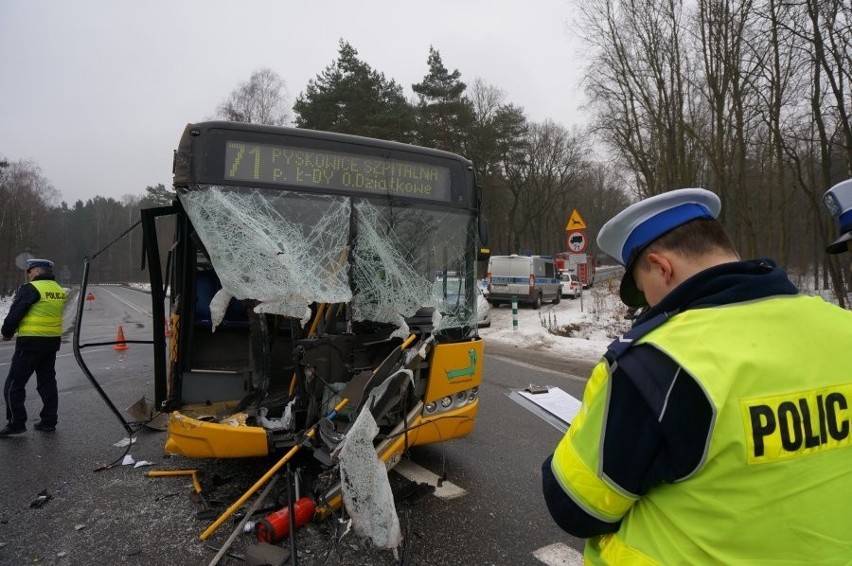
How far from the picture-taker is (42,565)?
2922 mm

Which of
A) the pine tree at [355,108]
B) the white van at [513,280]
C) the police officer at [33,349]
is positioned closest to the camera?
the police officer at [33,349]

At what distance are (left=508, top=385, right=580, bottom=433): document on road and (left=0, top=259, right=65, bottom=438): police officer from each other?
19.8 ft

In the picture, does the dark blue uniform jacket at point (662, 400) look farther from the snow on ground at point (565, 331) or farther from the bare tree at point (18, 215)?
the bare tree at point (18, 215)

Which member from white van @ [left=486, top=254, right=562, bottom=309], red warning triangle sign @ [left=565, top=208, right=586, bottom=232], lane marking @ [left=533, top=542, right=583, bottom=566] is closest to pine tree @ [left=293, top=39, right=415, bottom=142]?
white van @ [left=486, top=254, right=562, bottom=309]

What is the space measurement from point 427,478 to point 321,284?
1.86 m

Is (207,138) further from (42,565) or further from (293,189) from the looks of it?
(42,565)

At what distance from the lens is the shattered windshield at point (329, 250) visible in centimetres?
362

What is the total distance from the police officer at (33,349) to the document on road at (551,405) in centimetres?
602

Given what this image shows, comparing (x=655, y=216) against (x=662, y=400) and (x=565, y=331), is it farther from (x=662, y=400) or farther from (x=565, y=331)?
(x=565, y=331)

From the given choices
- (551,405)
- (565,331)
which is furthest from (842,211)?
(565,331)

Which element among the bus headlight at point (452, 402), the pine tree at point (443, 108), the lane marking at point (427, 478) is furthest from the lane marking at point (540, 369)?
the pine tree at point (443, 108)

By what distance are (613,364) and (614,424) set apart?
14 centimetres

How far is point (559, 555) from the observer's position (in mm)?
2951

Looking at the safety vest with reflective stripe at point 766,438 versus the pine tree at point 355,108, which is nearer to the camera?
the safety vest with reflective stripe at point 766,438
